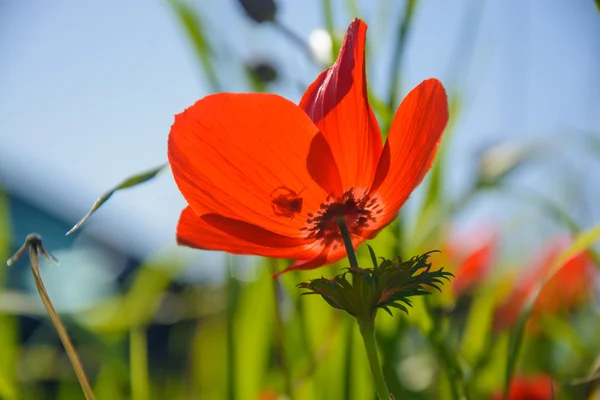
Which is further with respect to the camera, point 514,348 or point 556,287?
point 556,287

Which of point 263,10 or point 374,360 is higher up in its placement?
point 263,10

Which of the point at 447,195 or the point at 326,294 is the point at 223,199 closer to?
the point at 326,294

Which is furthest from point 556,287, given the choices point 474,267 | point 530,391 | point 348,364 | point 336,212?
point 336,212

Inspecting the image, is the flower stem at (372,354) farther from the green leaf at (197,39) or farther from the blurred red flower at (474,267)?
the blurred red flower at (474,267)

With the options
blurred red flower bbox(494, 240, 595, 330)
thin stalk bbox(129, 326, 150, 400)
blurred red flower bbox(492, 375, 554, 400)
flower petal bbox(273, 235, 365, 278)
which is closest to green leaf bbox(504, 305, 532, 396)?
flower petal bbox(273, 235, 365, 278)

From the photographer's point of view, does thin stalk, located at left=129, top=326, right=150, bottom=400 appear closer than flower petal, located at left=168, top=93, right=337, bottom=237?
No

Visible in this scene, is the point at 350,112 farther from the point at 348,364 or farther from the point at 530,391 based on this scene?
the point at 530,391

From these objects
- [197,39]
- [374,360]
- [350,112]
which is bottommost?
[374,360]

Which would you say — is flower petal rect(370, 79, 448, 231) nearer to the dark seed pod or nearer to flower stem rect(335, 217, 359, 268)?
flower stem rect(335, 217, 359, 268)
